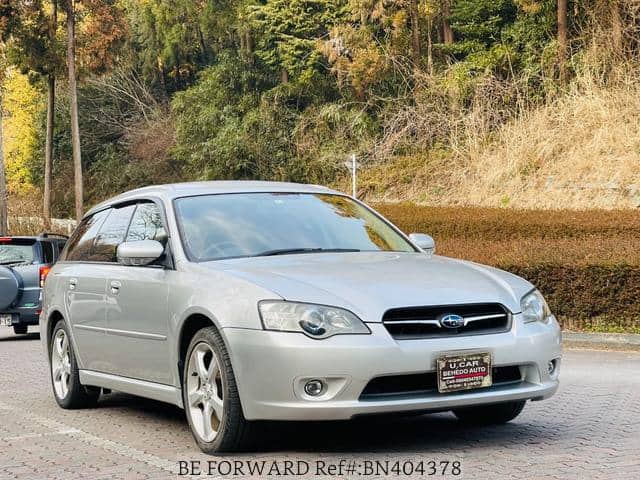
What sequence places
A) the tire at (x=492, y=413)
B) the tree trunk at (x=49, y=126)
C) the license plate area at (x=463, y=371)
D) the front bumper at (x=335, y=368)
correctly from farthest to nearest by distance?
the tree trunk at (x=49, y=126), the tire at (x=492, y=413), the license plate area at (x=463, y=371), the front bumper at (x=335, y=368)

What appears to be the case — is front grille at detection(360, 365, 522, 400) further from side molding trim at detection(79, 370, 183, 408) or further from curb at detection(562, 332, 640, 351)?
curb at detection(562, 332, 640, 351)

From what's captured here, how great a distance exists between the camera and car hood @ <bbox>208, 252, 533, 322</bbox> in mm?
6730

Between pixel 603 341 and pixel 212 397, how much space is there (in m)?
8.21

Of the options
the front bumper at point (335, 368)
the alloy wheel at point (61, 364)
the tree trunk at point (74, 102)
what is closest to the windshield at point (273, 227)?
the front bumper at point (335, 368)

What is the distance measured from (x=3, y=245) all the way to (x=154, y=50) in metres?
42.2

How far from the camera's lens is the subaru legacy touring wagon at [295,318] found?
6648 mm

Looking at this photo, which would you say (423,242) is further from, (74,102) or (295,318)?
(74,102)

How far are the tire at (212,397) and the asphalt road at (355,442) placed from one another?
4.4 inches

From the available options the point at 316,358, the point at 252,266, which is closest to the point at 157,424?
the point at 252,266

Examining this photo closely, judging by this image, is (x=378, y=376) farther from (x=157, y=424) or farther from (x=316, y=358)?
A: (x=157, y=424)

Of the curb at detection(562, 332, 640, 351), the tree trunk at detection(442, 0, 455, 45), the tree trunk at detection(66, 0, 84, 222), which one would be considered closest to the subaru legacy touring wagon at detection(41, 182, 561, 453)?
the curb at detection(562, 332, 640, 351)

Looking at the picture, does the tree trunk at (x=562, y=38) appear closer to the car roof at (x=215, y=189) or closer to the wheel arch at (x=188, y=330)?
the car roof at (x=215, y=189)

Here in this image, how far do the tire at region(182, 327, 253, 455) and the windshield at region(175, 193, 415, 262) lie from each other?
29.0 inches

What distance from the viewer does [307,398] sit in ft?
21.9
